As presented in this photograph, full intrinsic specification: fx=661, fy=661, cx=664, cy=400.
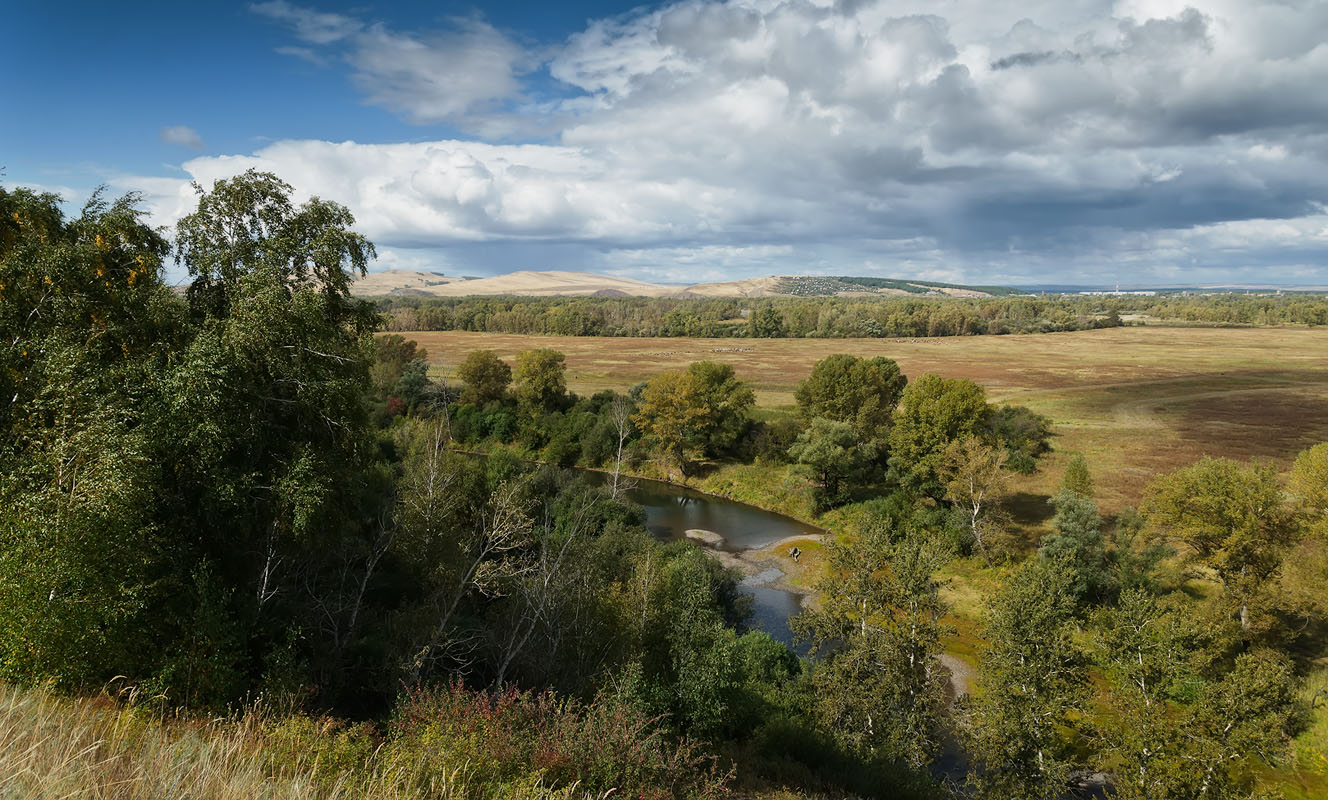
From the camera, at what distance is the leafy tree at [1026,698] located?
17172mm

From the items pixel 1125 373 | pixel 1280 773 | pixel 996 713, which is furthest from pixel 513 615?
pixel 1125 373

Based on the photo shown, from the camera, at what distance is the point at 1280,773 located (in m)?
21.8

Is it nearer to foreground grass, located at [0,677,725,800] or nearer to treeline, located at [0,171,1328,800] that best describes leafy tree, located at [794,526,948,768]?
treeline, located at [0,171,1328,800]

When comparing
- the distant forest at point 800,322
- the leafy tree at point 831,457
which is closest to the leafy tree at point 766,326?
the distant forest at point 800,322

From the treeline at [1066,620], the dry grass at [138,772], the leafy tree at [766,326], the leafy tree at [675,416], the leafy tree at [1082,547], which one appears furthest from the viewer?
the leafy tree at [766,326]

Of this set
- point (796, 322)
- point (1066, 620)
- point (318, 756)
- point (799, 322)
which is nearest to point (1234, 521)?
point (1066, 620)

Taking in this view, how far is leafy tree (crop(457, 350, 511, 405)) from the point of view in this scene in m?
66.6

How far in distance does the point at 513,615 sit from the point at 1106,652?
1678cm

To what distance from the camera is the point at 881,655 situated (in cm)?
1903

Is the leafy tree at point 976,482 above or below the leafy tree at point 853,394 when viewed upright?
below

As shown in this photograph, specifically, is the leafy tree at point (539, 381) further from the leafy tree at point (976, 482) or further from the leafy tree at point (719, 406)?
the leafy tree at point (976, 482)

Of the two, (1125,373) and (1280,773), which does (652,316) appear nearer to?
(1125,373)

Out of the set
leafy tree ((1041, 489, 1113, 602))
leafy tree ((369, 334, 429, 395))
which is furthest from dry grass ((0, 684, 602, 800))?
leafy tree ((369, 334, 429, 395))

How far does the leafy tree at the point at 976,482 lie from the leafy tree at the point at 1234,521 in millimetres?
9412
